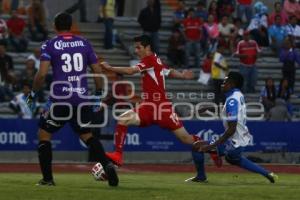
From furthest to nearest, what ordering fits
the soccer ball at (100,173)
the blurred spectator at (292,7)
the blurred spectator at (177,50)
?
the blurred spectator at (292,7), the blurred spectator at (177,50), the soccer ball at (100,173)

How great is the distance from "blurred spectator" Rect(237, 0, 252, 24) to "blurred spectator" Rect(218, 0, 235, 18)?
0.23m

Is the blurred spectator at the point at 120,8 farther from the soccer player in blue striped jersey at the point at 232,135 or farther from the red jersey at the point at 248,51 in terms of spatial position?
the soccer player in blue striped jersey at the point at 232,135

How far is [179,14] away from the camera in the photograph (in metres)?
30.1

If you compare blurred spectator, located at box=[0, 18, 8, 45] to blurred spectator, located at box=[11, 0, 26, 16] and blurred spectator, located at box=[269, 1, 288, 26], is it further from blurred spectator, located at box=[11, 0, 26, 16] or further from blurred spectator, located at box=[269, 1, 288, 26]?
blurred spectator, located at box=[269, 1, 288, 26]

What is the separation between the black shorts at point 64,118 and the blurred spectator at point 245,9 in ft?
57.9

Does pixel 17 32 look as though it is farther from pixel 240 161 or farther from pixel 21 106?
pixel 240 161

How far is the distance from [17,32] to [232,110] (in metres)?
13.2

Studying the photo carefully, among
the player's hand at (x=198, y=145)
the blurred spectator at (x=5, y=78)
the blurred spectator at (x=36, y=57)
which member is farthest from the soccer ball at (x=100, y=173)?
the blurred spectator at (x=36, y=57)

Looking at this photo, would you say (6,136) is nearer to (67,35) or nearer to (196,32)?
(196,32)

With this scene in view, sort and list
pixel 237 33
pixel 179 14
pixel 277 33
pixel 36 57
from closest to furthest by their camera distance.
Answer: pixel 36 57, pixel 237 33, pixel 179 14, pixel 277 33

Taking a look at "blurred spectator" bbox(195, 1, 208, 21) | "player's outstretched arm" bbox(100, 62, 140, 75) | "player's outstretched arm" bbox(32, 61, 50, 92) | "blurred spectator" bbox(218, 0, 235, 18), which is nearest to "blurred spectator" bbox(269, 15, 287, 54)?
"blurred spectator" bbox(218, 0, 235, 18)

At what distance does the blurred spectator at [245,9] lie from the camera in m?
30.9

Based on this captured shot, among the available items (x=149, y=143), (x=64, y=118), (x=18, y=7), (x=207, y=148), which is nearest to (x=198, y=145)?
(x=207, y=148)

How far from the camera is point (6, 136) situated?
23984 millimetres
